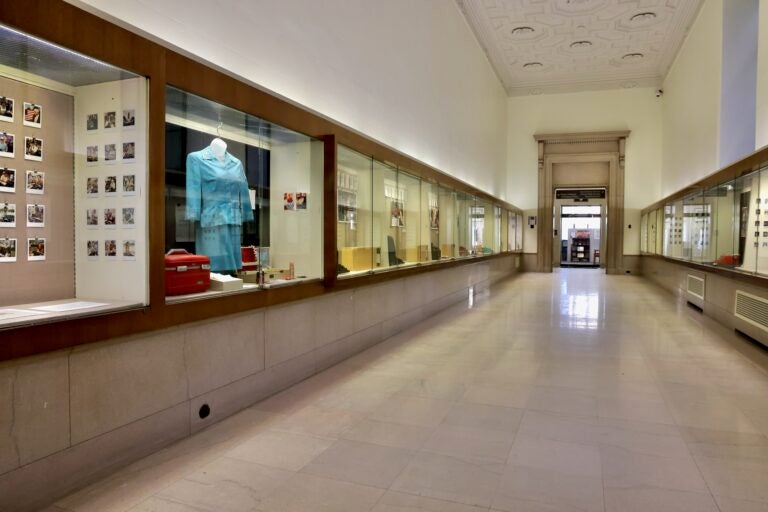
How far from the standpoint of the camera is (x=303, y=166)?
521cm

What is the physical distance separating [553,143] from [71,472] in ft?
71.3

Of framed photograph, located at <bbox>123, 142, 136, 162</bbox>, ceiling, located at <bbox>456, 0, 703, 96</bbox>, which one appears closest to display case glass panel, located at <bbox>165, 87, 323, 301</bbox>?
framed photograph, located at <bbox>123, 142, 136, 162</bbox>

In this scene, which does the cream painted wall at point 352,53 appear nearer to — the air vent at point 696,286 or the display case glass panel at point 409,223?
the display case glass panel at point 409,223

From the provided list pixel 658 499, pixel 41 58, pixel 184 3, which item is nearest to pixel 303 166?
pixel 184 3

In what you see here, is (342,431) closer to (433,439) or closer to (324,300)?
(433,439)

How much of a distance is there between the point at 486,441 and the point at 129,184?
2859 millimetres

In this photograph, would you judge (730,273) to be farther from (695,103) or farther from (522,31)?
(522,31)

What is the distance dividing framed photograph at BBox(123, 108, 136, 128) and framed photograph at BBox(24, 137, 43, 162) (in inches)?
18.1

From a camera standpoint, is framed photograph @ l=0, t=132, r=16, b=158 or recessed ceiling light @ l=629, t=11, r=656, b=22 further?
recessed ceiling light @ l=629, t=11, r=656, b=22

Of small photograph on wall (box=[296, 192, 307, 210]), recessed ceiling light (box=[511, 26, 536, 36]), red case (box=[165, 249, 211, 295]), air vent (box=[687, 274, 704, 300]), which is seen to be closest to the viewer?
red case (box=[165, 249, 211, 295])

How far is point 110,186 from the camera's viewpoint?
3.16 meters

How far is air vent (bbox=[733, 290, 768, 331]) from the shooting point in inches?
255

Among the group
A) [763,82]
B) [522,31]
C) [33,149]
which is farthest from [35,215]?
[522,31]

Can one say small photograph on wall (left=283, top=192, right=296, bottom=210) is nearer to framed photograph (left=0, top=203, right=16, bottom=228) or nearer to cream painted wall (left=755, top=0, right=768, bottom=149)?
framed photograph (left=0, top=203, right=16, bottom=228)
